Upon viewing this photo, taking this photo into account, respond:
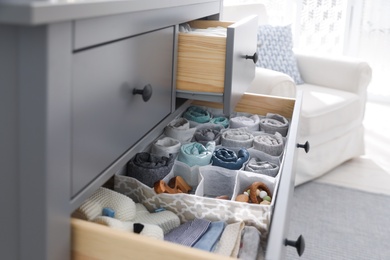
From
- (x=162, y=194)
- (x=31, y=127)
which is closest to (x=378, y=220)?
(x=162, y=194)

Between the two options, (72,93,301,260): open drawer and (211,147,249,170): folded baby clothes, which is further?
(211,147,249,170): folded baby clothes

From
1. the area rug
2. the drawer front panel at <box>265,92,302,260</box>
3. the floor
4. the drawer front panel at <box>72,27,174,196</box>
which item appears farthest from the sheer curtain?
the drawer front panel at <box>72,27,174,196</box>

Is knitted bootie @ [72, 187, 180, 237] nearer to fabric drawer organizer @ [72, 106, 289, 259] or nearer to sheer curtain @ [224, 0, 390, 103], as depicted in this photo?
fabric drawer organizer @ [72, 106, 289, 259]

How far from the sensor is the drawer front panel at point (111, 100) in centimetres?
57

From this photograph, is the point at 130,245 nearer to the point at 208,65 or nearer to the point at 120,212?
the point at 120,212

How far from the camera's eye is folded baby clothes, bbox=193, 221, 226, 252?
0.71 m

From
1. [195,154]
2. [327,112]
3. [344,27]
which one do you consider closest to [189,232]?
[195,154]

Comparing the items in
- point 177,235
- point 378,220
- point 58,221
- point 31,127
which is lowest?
point 378,220

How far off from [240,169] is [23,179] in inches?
22.4

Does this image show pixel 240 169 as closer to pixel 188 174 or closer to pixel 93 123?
pixel 188 174

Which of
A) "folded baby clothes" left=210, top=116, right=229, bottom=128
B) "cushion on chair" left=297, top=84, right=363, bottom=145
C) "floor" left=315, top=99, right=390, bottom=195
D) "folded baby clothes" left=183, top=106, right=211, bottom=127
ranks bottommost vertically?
→ "floor" left=315, top=99, right=390, bottom=195

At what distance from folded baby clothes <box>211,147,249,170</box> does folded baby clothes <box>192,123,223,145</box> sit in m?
0.07

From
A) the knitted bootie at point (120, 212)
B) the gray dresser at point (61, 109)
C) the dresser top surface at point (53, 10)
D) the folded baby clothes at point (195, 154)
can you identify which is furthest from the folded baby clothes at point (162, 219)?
the dresser top surface at point (53, 10)

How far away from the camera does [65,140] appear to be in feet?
1.76
